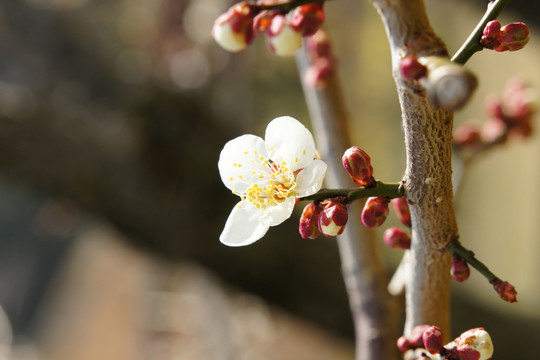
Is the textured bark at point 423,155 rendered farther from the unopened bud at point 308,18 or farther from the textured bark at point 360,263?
the textured bark at point 360,263

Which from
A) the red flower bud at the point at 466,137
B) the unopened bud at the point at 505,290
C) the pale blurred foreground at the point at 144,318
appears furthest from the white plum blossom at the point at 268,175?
the pale blurred foreground at the point at 144,318

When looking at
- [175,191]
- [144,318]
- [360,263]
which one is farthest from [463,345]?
[144,318]

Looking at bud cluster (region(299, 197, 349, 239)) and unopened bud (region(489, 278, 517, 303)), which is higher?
bud cluster (region(299, 197, 349, 239))

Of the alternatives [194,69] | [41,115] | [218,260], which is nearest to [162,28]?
[194,69]

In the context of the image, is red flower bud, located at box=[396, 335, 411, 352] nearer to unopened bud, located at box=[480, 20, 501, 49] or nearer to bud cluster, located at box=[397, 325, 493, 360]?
bud cluster, located at box=[397, 325, 493, 360]

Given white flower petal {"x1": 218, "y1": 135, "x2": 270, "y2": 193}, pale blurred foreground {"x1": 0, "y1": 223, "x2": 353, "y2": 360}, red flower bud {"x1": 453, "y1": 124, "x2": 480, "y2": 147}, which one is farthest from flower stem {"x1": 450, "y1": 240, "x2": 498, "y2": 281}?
pale blurred foreground {"x1": 0, "y1": 223, "x2": 353, "y2": 360}

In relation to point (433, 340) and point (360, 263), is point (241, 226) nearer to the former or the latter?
point (433, 340)
